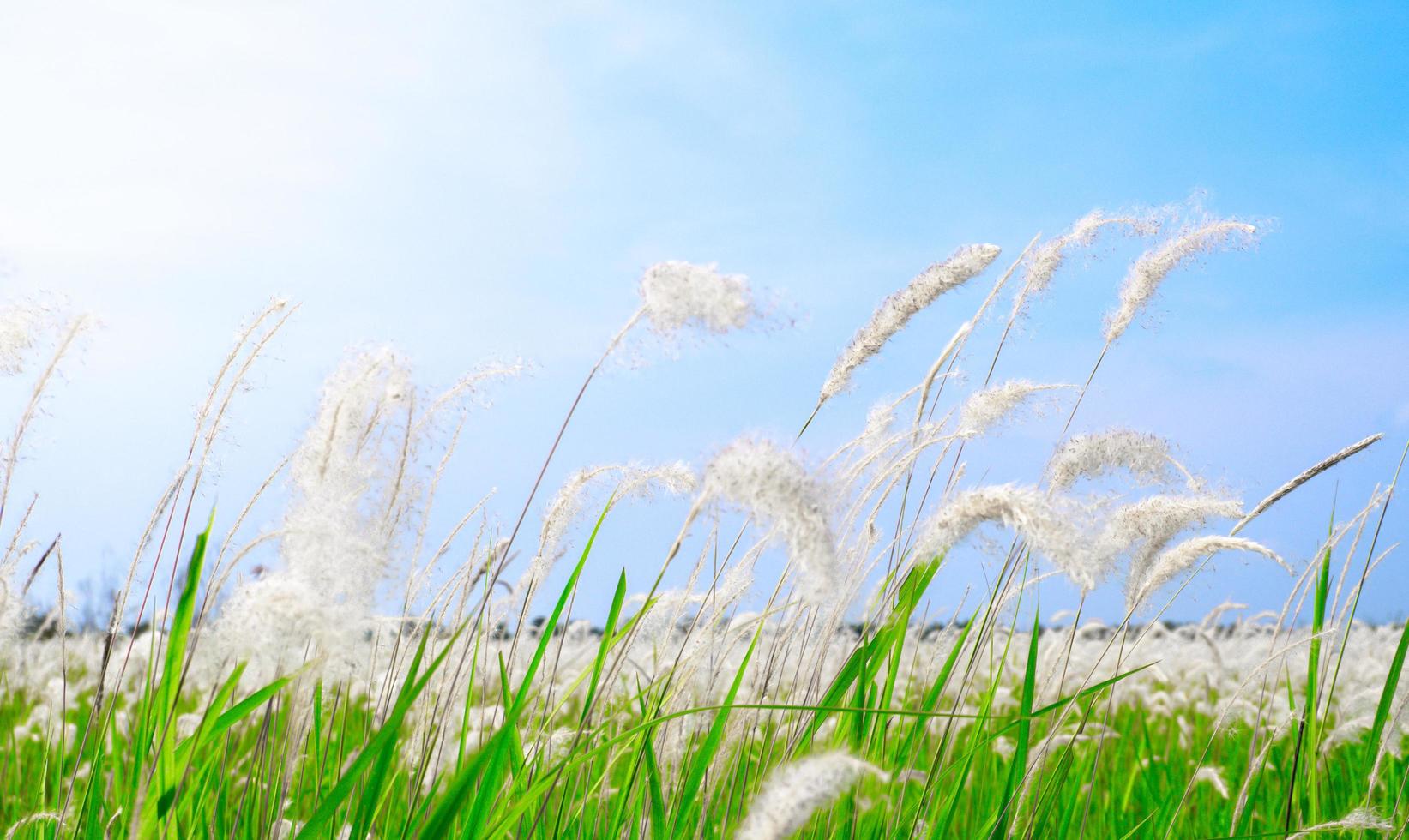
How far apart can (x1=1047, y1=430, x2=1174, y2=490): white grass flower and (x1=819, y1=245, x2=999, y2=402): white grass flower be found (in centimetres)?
37

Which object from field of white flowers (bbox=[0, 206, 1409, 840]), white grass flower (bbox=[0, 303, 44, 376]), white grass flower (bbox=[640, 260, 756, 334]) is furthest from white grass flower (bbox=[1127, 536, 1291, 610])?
white grass flower (bbox=[0, 303, 44, 376])

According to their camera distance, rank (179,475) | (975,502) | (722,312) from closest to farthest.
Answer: (975,502) → (722,312) → (179,475)

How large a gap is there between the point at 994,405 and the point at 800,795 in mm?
1180

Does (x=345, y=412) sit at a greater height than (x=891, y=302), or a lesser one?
lesser

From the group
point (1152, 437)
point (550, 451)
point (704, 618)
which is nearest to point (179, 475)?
point (550, 451)

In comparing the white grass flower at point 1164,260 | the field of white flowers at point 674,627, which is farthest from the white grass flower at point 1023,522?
the white grass flower at point 1164,260

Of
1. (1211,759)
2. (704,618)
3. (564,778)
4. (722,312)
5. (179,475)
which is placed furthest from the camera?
(1211,759)

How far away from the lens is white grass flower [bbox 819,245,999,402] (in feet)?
6.38

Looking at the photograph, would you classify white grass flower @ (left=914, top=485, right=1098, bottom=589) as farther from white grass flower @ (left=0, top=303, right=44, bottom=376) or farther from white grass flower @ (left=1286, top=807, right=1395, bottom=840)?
white grass flower @ (left=0, top=303, right=44, bottom=376)

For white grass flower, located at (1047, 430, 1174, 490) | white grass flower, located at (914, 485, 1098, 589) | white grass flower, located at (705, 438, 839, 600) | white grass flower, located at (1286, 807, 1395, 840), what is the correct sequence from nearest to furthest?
white grass flower, located at (705, 438, 839, 600) → white grass flower, located at (914, 485, 1098, 589) → white grass flower, located at (1286, 807, 1395, 840) → white grass flower, located at (1047, 430, 1174, 490)

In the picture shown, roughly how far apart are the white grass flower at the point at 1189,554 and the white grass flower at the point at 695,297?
96 centimetres

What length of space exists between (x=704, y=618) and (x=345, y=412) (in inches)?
34.1

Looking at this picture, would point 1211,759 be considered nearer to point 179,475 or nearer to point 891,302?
point 891,302

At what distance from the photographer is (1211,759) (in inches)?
198
